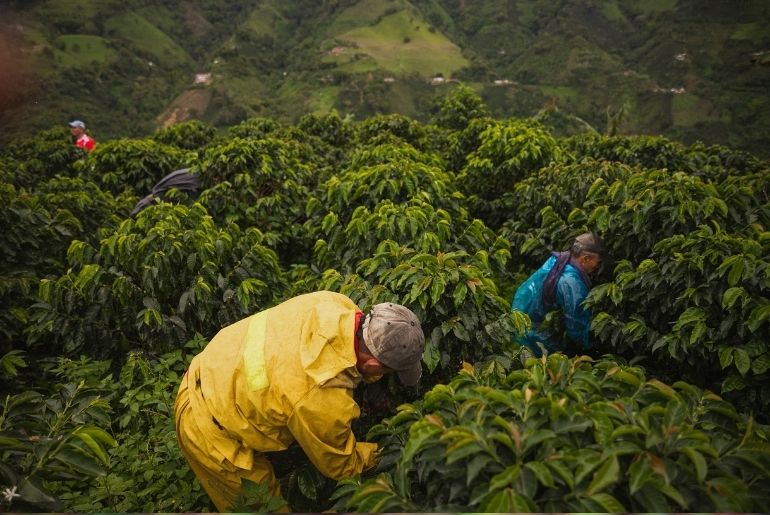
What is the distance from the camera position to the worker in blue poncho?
14.3 feet

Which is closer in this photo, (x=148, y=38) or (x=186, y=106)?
(x=186, y=106)

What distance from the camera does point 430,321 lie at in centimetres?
357

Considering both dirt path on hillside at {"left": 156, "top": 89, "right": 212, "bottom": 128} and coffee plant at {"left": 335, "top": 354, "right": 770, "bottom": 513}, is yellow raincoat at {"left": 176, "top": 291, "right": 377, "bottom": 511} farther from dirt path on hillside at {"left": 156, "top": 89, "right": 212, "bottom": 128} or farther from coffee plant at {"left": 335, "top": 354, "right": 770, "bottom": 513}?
dirt path on hillside at {"left": 156, "top": 89, "right": 212, "bottom": 128}

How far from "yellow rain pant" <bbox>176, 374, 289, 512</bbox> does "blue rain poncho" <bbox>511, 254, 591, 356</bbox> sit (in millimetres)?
2530

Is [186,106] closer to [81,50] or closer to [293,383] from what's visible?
[81,50]

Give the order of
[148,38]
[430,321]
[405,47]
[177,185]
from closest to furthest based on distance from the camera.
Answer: [430,321] < [177,185] < [148,38] < [405,47]

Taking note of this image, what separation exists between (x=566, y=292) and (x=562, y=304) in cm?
15

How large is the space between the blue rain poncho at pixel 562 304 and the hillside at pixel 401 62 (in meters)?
59.6

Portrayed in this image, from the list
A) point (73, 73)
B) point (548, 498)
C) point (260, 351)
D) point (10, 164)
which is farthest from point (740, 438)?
point (73, 73)

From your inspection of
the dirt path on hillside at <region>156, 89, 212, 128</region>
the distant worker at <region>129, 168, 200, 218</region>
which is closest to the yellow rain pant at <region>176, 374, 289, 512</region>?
the distant worker at <region>129, 168, 200, 218</region>

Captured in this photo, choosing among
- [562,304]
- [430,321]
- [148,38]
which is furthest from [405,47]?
[430,321]

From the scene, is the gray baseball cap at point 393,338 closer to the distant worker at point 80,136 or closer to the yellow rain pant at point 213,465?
the yellow rain pant at point 213,465

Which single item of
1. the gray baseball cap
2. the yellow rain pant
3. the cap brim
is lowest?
the yellow rain pant

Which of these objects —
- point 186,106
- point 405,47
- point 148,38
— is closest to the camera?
point 186,106
